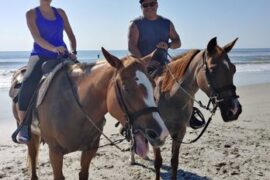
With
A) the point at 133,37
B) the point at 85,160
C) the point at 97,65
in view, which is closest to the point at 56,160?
the point at 85,160

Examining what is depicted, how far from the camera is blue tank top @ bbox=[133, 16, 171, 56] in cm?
603

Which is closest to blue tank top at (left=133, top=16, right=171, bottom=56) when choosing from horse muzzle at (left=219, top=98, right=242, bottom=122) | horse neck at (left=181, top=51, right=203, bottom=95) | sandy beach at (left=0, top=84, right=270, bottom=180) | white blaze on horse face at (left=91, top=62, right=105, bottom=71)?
horse neck at (left=181, top=51, right=203, bottom=95)

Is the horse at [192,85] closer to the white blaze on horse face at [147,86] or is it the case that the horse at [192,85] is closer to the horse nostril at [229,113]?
the horse nostril at [229,113]

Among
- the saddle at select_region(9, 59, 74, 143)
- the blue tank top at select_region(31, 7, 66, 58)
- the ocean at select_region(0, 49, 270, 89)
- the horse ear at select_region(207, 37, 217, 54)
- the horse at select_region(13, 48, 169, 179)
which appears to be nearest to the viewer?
the horse at select_region(13, 48, 169, 179)

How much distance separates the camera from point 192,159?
A: 6.91 m

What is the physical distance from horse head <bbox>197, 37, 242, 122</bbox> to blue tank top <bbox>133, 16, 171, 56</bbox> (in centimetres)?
135

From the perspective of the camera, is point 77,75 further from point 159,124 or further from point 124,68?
point 159,124

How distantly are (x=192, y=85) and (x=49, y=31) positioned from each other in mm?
2059

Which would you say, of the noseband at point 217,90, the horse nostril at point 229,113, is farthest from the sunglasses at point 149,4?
the horse nostril at point 229,113

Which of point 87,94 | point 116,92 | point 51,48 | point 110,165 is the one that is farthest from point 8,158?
point 116,92

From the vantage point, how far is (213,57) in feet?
16.0

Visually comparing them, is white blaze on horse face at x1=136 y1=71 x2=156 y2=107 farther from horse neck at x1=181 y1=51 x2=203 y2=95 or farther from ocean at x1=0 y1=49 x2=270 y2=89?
ocean at x1=0 y1=49 x2=270 y2=89

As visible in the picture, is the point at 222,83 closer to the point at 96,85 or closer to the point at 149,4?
the point at 96,85

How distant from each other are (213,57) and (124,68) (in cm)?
200
